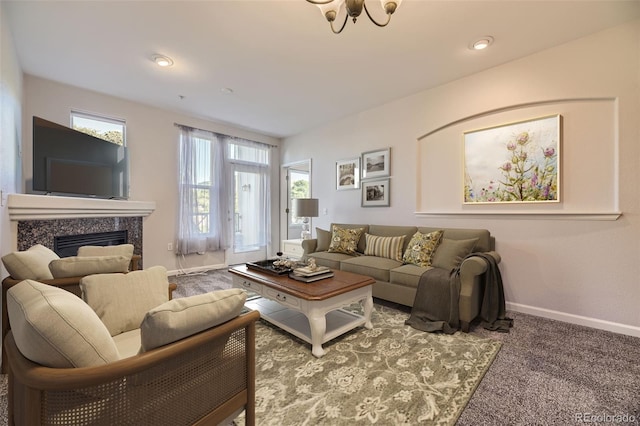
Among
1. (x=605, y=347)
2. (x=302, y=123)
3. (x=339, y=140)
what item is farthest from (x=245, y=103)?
(x=605, y=347)

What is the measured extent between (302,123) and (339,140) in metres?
A: 0.79

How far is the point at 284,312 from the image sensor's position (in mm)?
2676

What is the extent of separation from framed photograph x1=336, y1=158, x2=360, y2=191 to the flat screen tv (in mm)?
3211

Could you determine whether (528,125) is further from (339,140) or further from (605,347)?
(339,140)

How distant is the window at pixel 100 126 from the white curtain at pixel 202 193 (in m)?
0.82

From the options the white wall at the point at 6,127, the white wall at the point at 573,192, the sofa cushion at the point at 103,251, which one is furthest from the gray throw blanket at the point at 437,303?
the white wall at the point at 6,127

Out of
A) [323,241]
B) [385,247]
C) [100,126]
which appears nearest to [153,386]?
[385,247]

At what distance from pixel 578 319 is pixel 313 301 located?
2.60m

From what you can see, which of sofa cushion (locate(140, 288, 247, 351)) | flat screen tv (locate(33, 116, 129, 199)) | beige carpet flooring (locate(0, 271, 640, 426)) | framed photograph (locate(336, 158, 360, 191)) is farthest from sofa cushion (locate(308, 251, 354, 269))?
flat screen tv (locate(33, 116, 129, 199))

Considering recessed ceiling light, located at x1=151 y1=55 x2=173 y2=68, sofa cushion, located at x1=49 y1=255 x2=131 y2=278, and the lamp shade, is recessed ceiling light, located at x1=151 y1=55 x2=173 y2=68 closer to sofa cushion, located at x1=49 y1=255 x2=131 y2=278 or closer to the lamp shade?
sofa cushion, located at x1=49 y1=255 x2=131 y2=278

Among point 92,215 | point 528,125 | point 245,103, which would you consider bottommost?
point 92,215

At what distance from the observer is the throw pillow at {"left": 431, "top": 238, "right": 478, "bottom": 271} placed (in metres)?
2.77

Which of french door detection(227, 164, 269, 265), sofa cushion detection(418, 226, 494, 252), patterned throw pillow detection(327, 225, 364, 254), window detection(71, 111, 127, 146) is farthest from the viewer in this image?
french door detection(227, 164, 269, 265)

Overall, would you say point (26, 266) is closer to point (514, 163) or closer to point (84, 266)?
point (84, 266)
